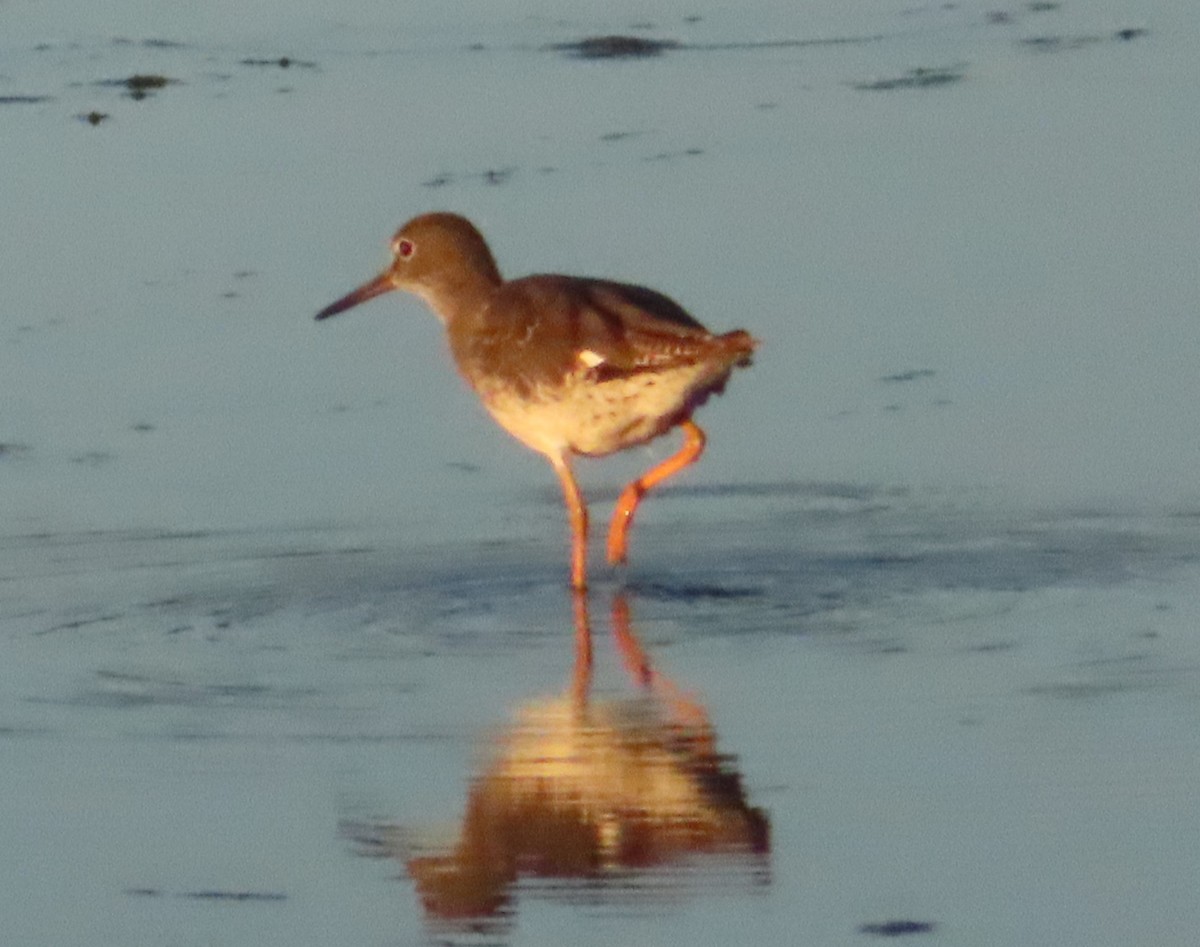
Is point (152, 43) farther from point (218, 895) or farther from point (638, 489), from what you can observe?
point (218, 895)

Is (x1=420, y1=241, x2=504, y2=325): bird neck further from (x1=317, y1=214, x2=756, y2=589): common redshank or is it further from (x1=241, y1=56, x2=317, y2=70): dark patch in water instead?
(x1=241, y1=56, x2=317, y2=70): dark patch in water

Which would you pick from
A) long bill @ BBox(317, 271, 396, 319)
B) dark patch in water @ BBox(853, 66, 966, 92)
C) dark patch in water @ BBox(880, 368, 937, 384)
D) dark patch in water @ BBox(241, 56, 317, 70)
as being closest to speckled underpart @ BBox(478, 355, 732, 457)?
long bill @ BBox(317, 271, 396, 319)

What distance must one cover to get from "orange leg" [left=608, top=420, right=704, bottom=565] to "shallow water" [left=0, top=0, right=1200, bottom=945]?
0.12m

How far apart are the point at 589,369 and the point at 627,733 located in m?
1.97

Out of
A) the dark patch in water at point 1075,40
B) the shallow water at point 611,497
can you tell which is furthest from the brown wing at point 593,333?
the dark patch in water at point 1075,40

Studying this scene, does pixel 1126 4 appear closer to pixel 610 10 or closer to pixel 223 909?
pixel 610 10

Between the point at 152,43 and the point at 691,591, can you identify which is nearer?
the point at 691,591

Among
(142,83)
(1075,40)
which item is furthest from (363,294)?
(1075,40)

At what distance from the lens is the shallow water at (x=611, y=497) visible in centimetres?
627

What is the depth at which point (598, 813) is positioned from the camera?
21.4ft

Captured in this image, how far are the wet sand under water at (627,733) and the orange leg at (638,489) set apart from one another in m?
0.08

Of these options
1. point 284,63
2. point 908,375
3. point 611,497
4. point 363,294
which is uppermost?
point 284,63

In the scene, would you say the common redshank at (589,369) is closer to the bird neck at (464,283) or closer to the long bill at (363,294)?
the bird neck at (464,283)

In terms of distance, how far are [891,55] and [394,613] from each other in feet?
22.9
